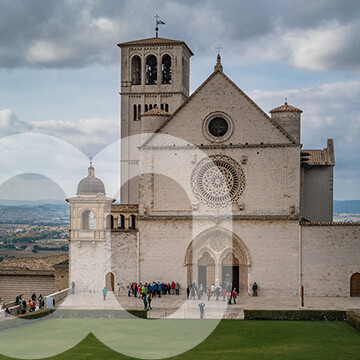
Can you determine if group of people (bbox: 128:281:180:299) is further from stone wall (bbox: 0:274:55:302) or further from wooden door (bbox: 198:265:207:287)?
stone wall (bbox: 0:274:55:302)

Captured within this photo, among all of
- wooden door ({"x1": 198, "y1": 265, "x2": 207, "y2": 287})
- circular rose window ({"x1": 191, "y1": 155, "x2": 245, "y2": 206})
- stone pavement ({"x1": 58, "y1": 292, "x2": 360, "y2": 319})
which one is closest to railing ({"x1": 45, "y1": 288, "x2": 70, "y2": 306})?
stone pavement ({"x1": 58, "y1": 292, "x2": 360, "y2": 319})

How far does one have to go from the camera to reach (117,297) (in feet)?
161

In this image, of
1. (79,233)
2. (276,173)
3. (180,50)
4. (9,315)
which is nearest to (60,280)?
(79,233)

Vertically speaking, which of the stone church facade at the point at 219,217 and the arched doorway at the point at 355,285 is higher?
the stone church facade at the point at 219,217

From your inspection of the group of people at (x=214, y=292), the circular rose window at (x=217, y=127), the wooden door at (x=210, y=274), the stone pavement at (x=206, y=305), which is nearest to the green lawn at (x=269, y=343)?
the stone pavement at (x=206, y=305)

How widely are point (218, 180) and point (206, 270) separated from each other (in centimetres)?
658

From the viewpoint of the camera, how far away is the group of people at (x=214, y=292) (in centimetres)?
4572

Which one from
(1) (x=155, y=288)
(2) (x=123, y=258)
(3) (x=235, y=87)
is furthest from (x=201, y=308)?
(3) (x=235, y=87)

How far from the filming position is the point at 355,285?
155 feet

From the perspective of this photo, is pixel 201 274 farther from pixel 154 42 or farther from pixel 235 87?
pixel 154 42

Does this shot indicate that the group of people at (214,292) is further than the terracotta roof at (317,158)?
No

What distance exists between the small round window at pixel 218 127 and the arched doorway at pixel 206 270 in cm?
867

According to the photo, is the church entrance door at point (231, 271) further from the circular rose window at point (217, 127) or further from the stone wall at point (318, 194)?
the circular rose window at point (217, 127)

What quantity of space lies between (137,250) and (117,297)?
365 centimetres
